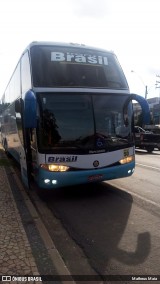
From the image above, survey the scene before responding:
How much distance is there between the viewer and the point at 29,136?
26.7ft

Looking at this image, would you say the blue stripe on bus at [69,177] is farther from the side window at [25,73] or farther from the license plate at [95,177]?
the side window at [25,73]

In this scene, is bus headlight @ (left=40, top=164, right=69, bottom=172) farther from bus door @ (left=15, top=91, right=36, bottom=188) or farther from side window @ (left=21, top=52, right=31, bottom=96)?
side window @ (left=21, top=52, right=31, bottom=96)

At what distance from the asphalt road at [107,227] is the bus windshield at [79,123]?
1.43m

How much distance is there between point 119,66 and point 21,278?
6502 millimetres

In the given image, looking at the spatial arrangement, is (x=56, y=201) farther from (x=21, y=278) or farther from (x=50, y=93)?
(x=21, y=278)

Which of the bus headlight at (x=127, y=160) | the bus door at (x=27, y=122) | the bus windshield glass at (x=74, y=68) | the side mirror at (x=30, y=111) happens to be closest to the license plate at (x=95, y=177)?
the bus headlight at (x=127, y=160)

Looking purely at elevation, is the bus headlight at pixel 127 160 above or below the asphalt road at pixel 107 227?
above

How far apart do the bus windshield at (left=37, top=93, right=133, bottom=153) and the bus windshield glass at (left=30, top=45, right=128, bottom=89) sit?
46 centimetres

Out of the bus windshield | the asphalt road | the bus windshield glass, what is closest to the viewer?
the asphalt road

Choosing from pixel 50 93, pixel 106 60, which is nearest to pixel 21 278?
pixel 50 93

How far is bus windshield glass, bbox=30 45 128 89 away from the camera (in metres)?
7.70

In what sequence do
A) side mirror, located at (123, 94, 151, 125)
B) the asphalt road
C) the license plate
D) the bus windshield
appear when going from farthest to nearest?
side mirror, located at (123, 94, 151, 125) → the license plate → the bus windshield → the asphalt road

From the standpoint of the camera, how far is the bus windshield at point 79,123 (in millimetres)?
7293

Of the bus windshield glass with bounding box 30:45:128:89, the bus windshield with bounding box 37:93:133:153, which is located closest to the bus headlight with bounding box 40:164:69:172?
the bus windshield with bounding box 37:93:133:153
